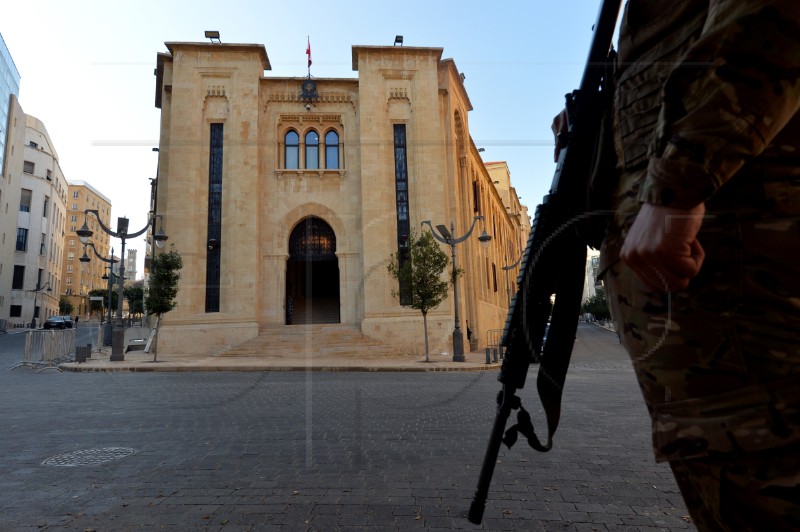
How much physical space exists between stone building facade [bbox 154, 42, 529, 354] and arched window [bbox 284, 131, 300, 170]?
60 millimetres

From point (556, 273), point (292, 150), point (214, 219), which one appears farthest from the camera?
point (292, 150)

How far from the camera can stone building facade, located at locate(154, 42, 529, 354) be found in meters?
23.8

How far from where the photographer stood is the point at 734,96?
1.08 meters

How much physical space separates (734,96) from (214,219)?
25.8m

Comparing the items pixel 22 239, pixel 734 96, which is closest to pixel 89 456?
pixel 734 96

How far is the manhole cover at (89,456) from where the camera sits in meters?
3.98

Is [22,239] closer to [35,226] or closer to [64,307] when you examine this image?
[35,226]

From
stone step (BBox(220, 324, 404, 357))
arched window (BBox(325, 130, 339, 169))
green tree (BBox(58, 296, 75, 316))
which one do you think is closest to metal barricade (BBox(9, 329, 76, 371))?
stone step (BBox(220, 324, 404, 357))

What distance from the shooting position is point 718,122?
1.08 meters

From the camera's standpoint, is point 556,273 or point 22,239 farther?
point 22,239

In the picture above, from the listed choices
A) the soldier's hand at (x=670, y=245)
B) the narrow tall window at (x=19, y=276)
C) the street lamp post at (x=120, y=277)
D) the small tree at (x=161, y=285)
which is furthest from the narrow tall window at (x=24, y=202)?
the soldier's hand at (x=670, y=245)

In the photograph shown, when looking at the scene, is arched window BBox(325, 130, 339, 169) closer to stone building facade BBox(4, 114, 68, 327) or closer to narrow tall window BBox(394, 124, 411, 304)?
narrow tall window BBox(394, 124, 411, 304)

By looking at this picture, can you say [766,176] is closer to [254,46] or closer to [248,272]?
[248,272]

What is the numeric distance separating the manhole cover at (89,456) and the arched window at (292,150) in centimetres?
2355
